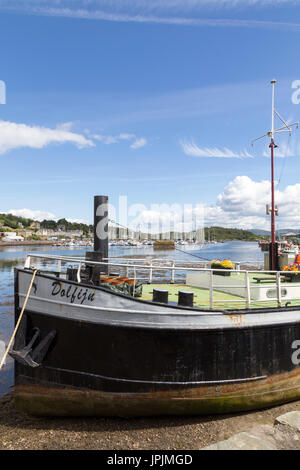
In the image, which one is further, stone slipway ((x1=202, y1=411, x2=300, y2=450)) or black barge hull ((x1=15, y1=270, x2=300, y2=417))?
black barge hull ((x1=15, y1=270, x2=300, y2=417))

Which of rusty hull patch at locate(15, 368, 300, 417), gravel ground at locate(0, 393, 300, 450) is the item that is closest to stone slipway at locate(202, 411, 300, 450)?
gravel ground at locate(0, 393, 300, 450)

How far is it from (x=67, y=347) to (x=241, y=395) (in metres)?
4.21

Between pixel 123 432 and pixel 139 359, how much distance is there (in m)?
1.66

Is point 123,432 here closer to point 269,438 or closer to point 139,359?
point 139,359

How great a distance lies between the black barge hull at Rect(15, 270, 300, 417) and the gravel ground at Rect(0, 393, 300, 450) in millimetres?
257

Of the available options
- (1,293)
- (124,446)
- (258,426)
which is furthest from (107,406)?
(1,293)

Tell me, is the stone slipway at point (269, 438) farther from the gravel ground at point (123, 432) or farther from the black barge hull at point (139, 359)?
the black barge hull at point (139, 359)

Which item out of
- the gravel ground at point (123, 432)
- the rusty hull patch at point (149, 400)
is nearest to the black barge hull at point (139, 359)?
the rusty hull patch at point (149, 400)

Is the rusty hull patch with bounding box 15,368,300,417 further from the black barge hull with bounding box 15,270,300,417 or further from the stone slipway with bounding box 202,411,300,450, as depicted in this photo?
the stone slipway with bounding box 202,411,300,450

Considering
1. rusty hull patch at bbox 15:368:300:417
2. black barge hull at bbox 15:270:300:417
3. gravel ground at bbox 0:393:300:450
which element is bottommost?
gravel ground at bbox 0:393:300:450

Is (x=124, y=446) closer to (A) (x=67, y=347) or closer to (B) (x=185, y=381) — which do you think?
(B) (x=185, y=381)

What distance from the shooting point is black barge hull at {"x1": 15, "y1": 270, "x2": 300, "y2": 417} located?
6.52 m

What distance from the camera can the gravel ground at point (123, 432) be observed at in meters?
6.23

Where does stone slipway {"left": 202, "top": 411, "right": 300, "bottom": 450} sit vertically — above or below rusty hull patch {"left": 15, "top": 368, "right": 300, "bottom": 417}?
below
